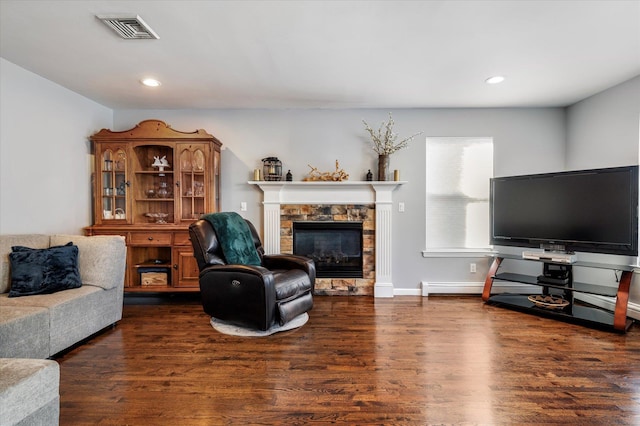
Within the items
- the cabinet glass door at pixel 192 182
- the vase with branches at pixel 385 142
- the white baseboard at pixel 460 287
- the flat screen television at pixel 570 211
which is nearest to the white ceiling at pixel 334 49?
the vase with branches at pixel 385 142

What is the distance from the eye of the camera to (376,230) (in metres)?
3.90

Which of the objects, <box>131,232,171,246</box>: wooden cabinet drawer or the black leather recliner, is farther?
<box>131,232,171,246</box>: wooden cabinet drawer

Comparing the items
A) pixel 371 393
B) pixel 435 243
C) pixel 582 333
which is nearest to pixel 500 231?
pixel 435 243

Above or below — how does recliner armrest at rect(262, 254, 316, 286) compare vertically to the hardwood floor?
above

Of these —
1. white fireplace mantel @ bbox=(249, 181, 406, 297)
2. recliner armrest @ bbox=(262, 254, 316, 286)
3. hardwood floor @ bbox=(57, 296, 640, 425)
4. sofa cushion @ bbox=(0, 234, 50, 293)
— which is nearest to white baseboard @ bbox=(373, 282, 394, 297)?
white fireplace mantel @ bbox=(249, 181, 406, 297)

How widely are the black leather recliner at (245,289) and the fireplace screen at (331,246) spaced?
3.15ft

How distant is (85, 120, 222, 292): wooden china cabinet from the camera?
359cm

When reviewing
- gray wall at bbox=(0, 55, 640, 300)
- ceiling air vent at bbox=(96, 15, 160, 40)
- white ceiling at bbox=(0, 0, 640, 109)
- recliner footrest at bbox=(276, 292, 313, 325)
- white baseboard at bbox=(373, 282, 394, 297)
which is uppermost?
white ceiling at bbox=(0, 0, 640, 109)

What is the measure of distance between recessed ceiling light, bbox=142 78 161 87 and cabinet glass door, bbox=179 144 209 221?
2.39 ft

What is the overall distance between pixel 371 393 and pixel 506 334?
62.4 inches

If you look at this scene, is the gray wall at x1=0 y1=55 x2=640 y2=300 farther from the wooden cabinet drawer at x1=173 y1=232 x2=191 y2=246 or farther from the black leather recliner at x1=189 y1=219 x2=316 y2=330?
the black leather recliner at x1=189 y1=219 x2=316 y2=330

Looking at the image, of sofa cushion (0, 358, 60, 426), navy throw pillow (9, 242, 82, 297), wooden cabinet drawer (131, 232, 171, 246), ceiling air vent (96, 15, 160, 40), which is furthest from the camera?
wooden cabinet drawer (131, 232, 171, 246)

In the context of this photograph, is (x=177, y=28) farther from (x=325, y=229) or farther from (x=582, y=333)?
(x=582, y=333)

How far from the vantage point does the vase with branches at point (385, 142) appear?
3826mm
